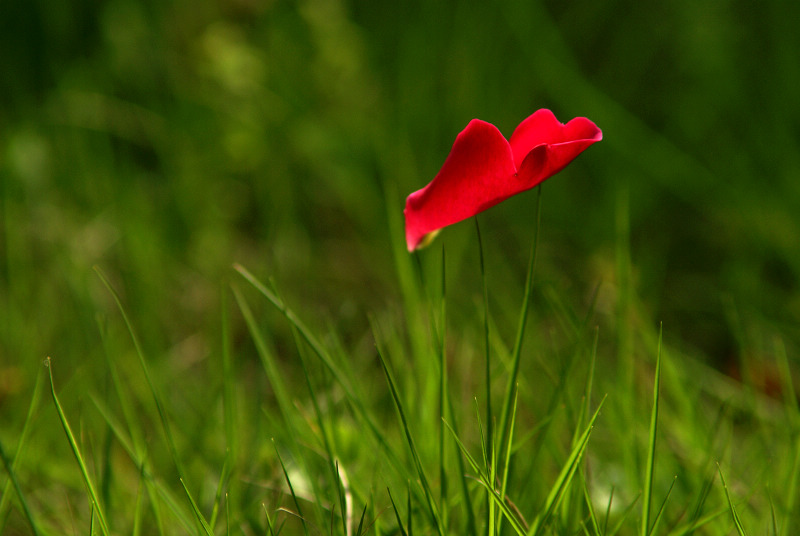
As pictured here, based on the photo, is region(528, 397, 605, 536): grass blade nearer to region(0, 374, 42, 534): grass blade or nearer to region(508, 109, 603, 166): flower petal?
region(508, 109, 603, 166): flower petal

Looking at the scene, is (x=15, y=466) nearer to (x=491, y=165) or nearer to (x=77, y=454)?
(x=77, y=454)

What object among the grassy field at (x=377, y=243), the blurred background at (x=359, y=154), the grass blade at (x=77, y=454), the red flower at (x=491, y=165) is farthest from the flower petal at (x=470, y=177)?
the blurred background at (x=359, y=154)

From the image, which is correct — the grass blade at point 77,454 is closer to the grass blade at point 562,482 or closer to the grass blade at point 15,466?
the grass blade at point 15,466

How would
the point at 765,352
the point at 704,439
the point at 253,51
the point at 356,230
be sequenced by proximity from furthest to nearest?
the point at 253,51, the point at 356,230, the point at 765,352, the point at 704,439

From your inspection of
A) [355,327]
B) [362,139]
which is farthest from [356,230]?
[355,327]

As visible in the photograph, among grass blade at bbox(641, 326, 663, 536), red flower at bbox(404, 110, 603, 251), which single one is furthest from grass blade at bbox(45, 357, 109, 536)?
grass blade at bbox(641, 326, 663, 536)

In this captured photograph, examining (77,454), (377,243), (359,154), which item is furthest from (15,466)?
(359,154)

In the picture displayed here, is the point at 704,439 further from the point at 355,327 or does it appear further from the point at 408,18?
the point at 408,18
